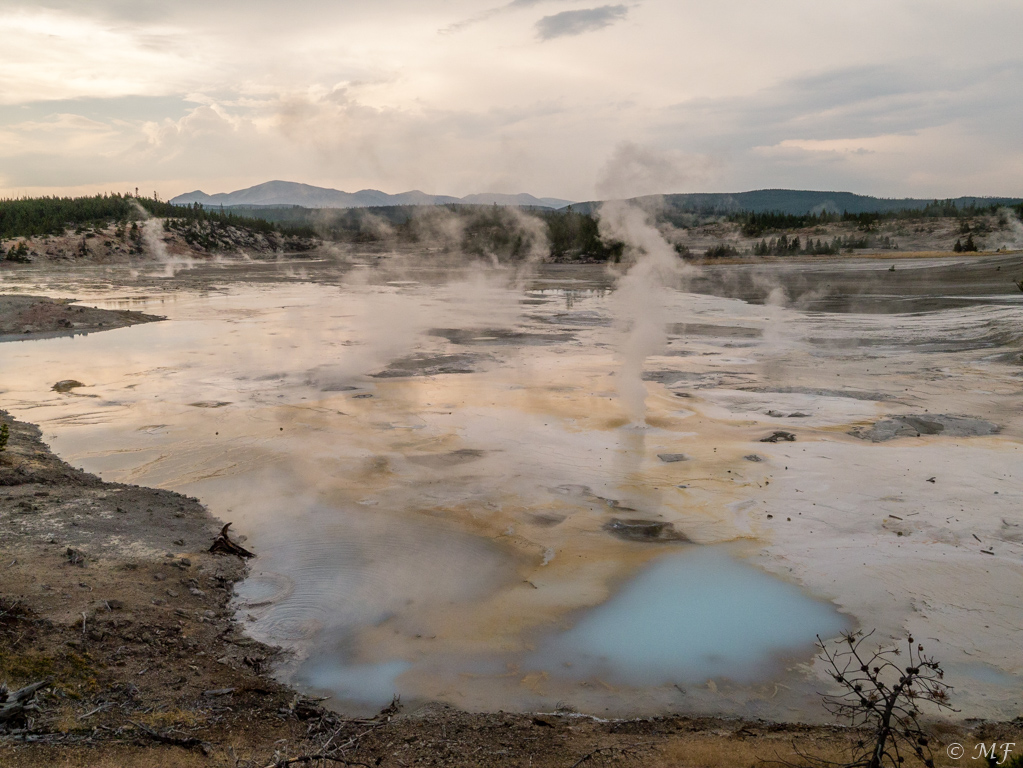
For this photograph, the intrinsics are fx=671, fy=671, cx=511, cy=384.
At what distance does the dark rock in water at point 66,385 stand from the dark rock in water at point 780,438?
46.3ft

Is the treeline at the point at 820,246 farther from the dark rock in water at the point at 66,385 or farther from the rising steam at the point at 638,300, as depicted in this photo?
the dark rock in water at the point at 66,385

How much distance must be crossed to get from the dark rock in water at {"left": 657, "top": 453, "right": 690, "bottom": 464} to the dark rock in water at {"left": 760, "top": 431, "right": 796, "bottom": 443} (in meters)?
1.64

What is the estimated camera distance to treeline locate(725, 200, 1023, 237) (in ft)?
201

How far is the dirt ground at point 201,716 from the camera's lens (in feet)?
13.4

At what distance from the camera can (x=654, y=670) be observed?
548 cm

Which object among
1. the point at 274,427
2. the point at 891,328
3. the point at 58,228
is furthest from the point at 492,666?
the point at 58,228

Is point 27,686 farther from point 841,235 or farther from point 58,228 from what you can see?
point 58,228

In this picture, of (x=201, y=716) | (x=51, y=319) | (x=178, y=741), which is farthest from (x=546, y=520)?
(x=51, y=319)

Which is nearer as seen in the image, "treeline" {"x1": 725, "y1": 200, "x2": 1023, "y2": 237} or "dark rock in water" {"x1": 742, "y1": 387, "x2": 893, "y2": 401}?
"dark rock in water" {"x1": 742, "y1": 387, "x2": 893, "y2": 401}

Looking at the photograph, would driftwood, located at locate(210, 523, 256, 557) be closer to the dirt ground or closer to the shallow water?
the shallow water

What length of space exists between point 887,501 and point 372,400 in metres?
9.23

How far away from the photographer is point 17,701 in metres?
4.09

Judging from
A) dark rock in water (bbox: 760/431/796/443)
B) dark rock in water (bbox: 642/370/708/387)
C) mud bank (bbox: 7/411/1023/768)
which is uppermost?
dark rock in water (bbox: 642/370/708/387)

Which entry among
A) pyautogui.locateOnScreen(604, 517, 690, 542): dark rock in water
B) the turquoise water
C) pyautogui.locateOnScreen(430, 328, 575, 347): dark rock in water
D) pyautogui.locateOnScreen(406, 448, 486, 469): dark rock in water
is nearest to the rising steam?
pyautogui.locateOnScreen(430, 328, 575, 347): dark rock in water
